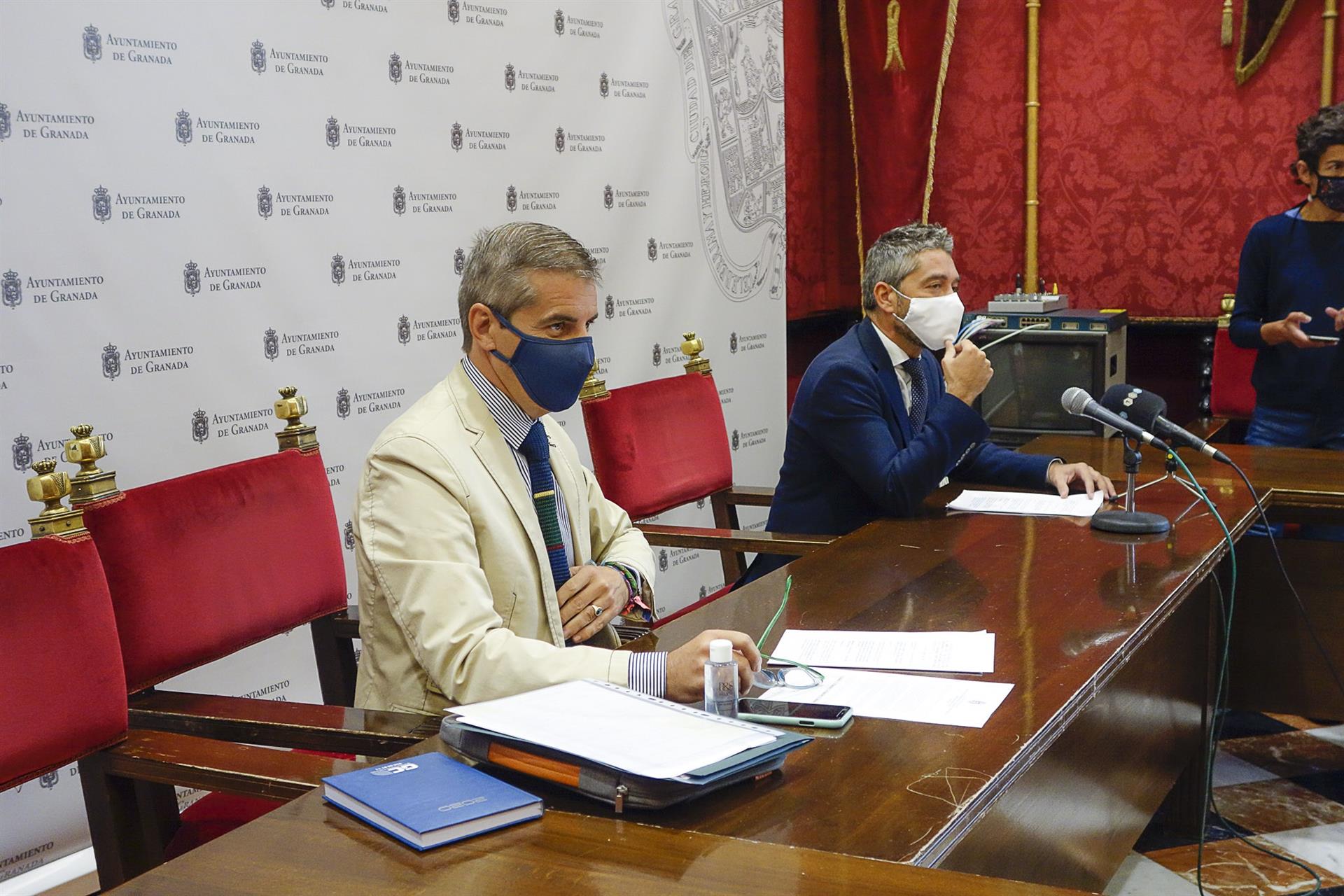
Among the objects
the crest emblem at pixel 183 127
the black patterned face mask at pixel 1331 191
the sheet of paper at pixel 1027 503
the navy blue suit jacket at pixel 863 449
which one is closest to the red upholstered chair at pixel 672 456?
the navy blue suit jacket at pixel 863 449

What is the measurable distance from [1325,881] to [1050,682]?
1.39 metres

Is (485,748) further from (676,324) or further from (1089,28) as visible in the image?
(1089,28)

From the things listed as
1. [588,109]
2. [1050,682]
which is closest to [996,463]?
[1050,682]

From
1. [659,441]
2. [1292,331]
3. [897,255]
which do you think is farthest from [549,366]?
[1292,331]

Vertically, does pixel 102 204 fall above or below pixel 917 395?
above

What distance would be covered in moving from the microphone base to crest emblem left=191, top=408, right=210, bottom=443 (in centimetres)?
186

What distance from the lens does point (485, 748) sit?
134cm

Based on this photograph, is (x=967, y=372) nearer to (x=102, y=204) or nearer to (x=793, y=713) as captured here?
(x=793, y=713)

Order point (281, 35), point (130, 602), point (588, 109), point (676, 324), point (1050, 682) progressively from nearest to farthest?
1. point (1050, 682)
2. point (130, 602)
3. point (281, 35)
4. point (588, 109)
5. point (676, 324)

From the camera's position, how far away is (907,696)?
1.62 m

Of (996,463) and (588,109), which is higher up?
(588,109)

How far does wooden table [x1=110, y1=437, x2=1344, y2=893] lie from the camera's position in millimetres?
1146

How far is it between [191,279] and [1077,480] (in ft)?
6.58

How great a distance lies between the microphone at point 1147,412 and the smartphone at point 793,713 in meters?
1.16
